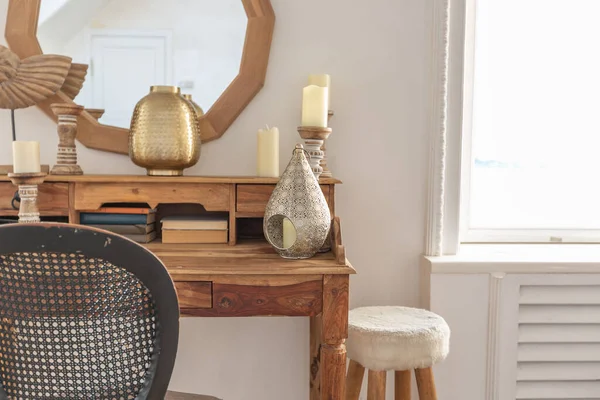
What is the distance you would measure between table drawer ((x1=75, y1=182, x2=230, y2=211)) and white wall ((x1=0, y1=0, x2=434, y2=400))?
276 mm

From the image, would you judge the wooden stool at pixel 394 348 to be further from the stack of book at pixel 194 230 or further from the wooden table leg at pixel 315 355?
the stack of book at pixel 194 230

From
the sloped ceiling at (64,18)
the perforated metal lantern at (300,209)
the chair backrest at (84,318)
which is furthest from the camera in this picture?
the sloped ceiling at (64,18)

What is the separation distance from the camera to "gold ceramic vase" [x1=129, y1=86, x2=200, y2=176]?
1.53m

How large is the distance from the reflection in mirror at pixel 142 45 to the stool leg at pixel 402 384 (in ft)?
3.25

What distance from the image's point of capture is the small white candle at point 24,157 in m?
1.40

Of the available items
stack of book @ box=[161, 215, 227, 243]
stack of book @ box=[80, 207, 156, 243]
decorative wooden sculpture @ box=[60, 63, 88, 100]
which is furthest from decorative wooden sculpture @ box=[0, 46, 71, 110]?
stack of book @ box=[161, 215, 227, 243]

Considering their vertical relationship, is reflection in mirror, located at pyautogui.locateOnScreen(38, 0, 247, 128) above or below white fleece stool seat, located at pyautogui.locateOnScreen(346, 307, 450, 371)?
above

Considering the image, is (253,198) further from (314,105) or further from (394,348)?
(394,348)

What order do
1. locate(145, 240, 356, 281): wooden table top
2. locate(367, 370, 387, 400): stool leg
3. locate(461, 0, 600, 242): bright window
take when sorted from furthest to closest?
locate(461, 0, 600, 242): bright window
locate(367, 370, 387, 400): stool leg
locate(145, 240, 356, 281): wooden table top

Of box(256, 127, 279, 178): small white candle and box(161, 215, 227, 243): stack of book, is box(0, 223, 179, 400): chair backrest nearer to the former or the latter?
box(161, 215, 227, 243): stack of book

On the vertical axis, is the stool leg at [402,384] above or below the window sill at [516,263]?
below

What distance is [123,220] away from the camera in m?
1.49

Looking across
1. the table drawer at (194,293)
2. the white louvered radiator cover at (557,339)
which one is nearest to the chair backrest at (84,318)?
the table drawer at (194,293)

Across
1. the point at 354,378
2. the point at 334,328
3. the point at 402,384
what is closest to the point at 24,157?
the point at 334,328
